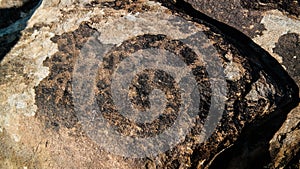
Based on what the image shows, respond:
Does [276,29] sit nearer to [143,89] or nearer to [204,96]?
[204,96]

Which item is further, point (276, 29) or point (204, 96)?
point (276, 29)

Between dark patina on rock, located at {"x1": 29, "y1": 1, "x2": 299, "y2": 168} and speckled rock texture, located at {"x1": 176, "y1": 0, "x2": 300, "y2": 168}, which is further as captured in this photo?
speckled rock texture, located at {"x1": 176, "y1": 0, "x2": 300, "y2": 168}

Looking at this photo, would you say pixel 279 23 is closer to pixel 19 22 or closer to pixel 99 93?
pixel 99 93

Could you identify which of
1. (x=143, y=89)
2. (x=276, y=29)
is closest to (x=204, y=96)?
(x=143, y=89)

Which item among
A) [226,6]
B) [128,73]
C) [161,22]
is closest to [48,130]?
[128,73]

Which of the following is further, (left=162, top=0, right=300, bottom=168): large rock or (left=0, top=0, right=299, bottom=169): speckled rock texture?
(left=162, top=0, right=300, bottom=168): large rock

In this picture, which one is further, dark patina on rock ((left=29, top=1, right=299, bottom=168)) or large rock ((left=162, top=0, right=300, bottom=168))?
large rock ((left=162, top=0, right=300, bottom=168))

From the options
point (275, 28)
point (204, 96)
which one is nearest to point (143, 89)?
point (204, 96)
